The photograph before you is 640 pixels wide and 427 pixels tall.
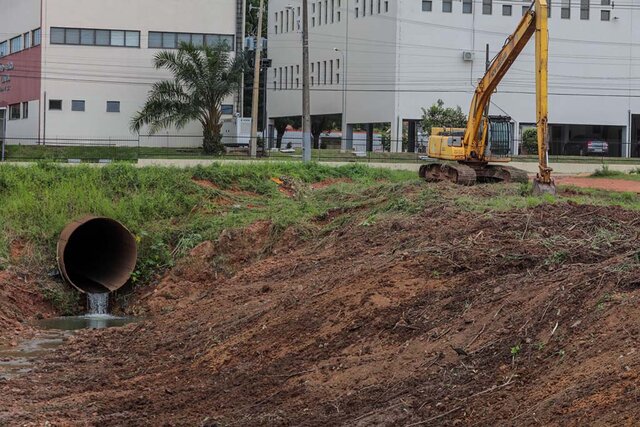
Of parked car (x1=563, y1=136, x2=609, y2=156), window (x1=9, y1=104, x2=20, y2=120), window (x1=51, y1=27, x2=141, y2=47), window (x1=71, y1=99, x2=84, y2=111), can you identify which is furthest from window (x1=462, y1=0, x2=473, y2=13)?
window (x1=9, y1=104, x2=20, y2=120)

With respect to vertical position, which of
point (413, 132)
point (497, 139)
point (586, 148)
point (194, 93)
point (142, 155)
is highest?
point (194, 93)

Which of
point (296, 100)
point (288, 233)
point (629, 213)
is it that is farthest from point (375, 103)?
point (629, 213)

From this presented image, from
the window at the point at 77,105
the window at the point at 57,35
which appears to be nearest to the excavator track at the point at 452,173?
the window at the point at 77,105

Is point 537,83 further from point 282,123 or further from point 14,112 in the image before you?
point 282,123

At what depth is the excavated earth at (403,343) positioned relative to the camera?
9.74 m

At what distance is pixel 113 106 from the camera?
65.1 m

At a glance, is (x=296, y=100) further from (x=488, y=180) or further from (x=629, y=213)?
(x=629, y=213)

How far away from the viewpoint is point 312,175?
33.4 m

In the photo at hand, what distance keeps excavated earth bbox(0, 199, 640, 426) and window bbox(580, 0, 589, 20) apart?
188 feet

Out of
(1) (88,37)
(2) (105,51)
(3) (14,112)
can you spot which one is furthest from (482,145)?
(3) (14,112)

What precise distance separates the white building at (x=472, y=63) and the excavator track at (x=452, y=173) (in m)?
31.4

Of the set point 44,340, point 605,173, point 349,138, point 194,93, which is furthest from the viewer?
point 349,138

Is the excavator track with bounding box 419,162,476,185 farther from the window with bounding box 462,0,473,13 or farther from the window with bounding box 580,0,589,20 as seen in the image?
the window with bounding box 580,0,589,20

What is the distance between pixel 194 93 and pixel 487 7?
82.9 feet
